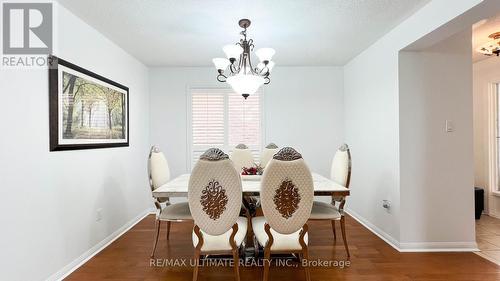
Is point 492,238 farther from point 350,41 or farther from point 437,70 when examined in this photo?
point 350,41

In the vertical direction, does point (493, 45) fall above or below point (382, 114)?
above

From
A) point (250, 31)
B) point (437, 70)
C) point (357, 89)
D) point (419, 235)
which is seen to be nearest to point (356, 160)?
point (357, 89)

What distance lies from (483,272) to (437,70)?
1.99 meters

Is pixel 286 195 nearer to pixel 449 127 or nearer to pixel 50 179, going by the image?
pixel 50 179

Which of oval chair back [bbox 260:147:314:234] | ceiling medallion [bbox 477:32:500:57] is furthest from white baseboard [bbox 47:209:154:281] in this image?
ceiling medallion [bbox 477:32:500:57]

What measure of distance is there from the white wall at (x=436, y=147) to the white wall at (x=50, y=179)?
10.9ft

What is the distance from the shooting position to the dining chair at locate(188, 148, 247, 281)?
192 cm

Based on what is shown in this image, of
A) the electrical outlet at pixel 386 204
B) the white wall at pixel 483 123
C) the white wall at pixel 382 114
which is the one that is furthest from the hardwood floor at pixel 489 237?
the electrical outlet at pixel 386 204

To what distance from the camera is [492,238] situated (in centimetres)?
310

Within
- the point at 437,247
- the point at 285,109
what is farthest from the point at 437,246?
the point at 285,109

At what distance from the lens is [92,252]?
2787 millimetres

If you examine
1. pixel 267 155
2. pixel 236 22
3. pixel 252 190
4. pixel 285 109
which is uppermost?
pixel 236 22
